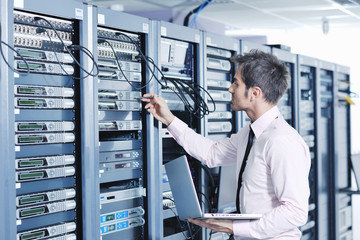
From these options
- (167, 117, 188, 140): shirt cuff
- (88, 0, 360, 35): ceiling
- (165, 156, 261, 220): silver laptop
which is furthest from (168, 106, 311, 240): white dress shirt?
(88, 0, 360, 35): ceiling

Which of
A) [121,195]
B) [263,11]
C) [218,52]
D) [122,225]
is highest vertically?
[263,11]

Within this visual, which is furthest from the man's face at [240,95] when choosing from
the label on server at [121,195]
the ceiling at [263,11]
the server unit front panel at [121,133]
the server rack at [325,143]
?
the ceiling at [263,11]

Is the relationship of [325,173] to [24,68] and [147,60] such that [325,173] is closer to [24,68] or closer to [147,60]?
[147,60]

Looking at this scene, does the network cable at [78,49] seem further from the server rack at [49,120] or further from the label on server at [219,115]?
the label on server at [219,115]

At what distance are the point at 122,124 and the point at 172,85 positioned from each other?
0.45 meters

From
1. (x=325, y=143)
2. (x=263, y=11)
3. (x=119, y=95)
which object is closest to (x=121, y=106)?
(x=119, y=95)

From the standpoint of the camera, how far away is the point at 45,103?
76.7 inches

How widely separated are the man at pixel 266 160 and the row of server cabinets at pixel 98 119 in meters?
0.19

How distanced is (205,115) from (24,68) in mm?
1254

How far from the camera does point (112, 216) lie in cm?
228

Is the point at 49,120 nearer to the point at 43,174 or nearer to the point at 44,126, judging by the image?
the point at 44,126

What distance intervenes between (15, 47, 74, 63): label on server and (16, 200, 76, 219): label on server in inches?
21.3

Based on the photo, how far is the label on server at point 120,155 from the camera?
2.24 m

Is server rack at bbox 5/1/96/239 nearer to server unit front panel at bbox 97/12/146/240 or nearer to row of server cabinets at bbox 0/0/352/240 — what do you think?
row of server cabinets at bbox 0/0/352/240
